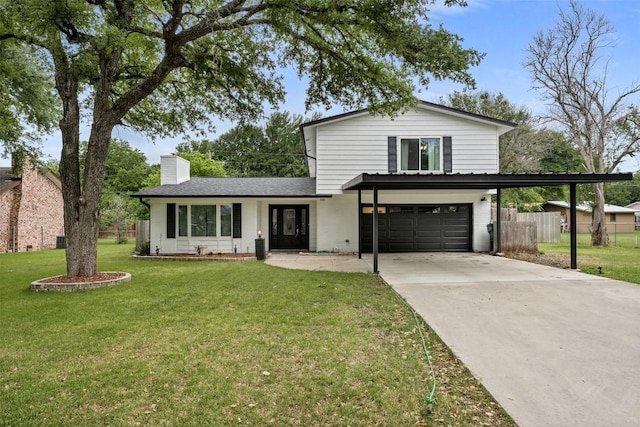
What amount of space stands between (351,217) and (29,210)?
57.0 ft

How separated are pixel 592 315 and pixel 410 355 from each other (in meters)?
3.36

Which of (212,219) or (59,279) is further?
(212,219)

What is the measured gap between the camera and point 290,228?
597 inches

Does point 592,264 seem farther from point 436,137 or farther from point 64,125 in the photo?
point 64,125

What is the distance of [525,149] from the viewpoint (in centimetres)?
2611

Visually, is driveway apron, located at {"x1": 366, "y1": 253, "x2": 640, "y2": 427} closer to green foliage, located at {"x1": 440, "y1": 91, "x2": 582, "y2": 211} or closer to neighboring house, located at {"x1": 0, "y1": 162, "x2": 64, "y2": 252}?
neighboring house, located at {"x1": 0, "y1": 162, "x2": 64, "y2": 252}

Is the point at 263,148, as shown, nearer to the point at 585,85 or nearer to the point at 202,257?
the point at 202,257

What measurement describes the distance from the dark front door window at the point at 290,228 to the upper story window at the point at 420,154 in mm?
4257

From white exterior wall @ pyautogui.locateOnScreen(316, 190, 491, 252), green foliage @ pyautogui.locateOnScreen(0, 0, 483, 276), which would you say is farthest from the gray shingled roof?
green foliage @ pyautogui.locateOnScreen(0, 0, 483, 276)

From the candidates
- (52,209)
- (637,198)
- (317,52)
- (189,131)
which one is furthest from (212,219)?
(637,198)

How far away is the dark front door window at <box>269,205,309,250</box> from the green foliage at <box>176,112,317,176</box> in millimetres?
24165

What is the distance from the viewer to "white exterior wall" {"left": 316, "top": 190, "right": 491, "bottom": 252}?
14508mm

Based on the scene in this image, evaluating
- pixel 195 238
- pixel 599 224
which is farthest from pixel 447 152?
pixel 599 224

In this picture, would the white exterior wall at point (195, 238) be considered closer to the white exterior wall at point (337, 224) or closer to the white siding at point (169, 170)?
the white siding at point (169, 170)
